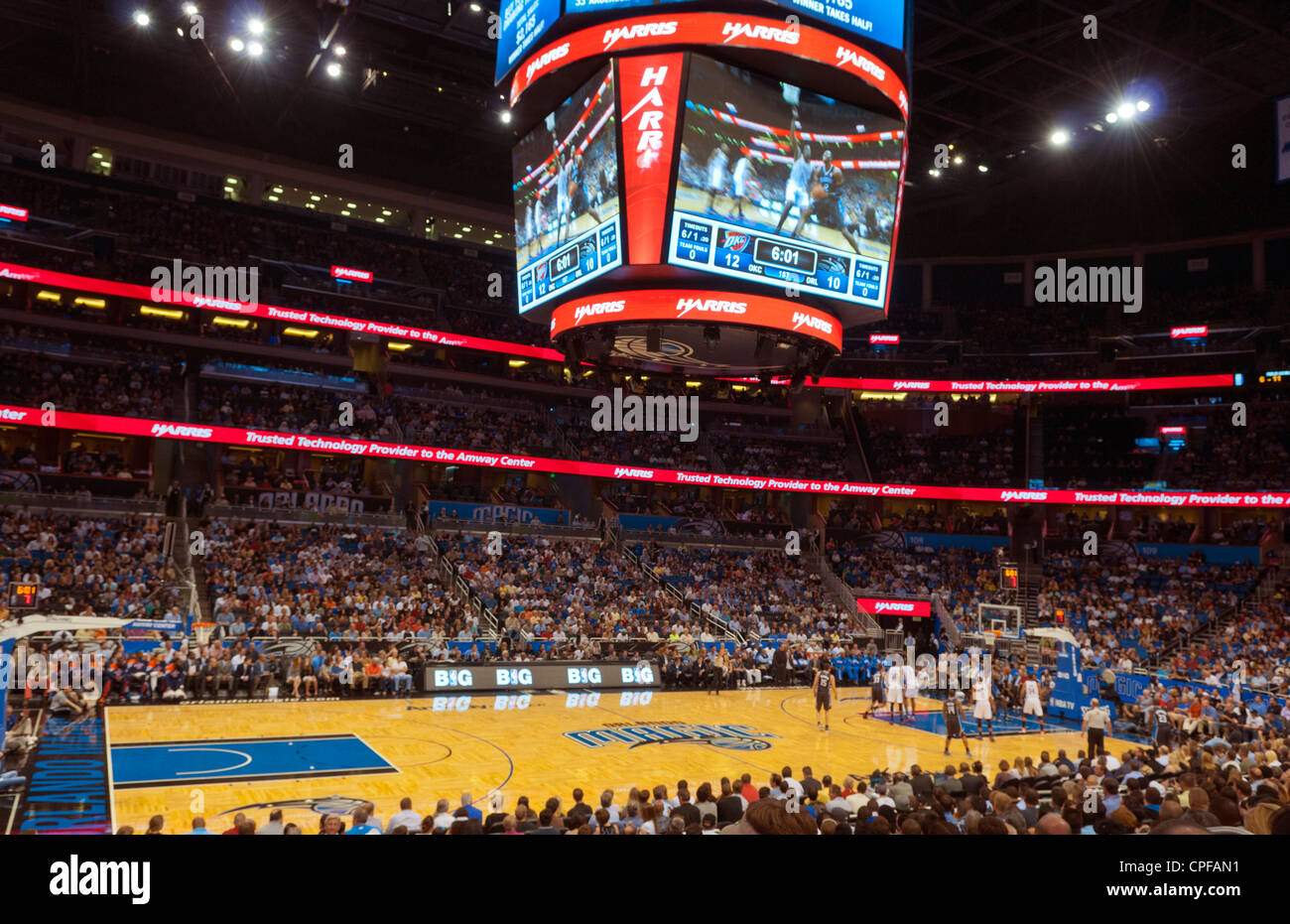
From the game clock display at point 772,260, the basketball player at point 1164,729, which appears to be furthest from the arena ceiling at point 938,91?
the basketball player at point 1164,729

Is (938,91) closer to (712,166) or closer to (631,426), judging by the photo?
(631,426)

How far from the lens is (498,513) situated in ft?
132

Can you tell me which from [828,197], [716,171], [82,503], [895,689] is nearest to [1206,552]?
[895,689]

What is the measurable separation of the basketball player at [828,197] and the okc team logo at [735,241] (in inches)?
49.3

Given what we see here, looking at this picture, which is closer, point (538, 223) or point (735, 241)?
point (735, 241)

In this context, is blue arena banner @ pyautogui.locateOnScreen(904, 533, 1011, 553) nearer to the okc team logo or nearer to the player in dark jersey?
the okc team logo

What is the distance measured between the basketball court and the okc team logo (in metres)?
9.06

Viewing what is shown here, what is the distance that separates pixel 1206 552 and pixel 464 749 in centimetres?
3538

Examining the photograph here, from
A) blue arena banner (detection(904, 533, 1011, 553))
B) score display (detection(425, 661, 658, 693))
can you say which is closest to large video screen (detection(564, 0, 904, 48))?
score display (detection(425, 661, 658, 693))
